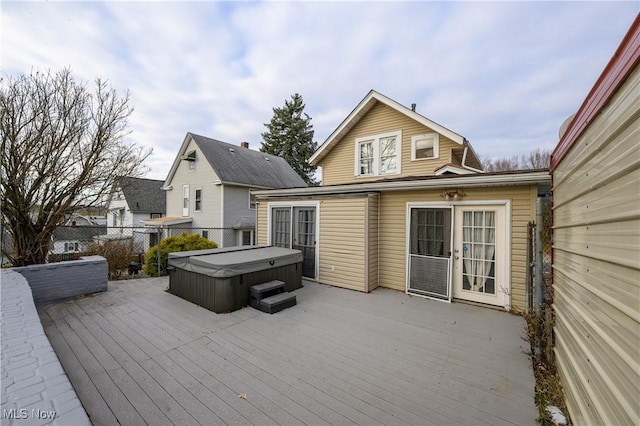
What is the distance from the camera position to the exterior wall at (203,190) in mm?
13922

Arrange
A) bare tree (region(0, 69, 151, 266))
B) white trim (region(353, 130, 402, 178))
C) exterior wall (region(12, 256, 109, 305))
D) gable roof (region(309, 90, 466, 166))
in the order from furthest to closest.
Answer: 1. white trim (region(353, 130, 402, 178))
2. gable roof (region(309, 90, 466, 166))
3. bare tree (region(0, 69, 151, 266))
4. exterior wall (region(12, 256, 109, 305))

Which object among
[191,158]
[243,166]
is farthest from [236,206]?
[191,158]

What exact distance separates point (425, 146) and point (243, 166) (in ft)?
35.8

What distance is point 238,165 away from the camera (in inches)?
607

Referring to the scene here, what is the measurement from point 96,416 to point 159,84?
27.4 feet

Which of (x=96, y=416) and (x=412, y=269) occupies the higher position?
(x=412, y=269)

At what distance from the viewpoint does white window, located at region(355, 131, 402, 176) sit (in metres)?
8.76

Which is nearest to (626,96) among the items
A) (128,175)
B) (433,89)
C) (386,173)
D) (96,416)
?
(96,416)

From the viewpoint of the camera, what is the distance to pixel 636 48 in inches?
45.5

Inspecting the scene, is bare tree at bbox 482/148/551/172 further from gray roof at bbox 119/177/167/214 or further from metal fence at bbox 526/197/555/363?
gray roof at bbox 119/177/167/214

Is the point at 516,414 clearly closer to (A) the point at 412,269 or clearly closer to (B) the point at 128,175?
(A) the point at 412,269

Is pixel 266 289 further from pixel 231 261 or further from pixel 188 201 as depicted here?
pixel 188 201

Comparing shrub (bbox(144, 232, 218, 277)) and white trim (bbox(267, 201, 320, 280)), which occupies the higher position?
white trim (bbox(267, 201, 320, 280))

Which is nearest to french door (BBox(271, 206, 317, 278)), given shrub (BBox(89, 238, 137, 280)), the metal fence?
the metal fence
